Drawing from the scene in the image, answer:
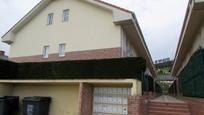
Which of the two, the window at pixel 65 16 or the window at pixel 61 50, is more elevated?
the window at pixel 65 16

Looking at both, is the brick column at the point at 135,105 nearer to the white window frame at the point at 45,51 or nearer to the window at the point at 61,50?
the window at the point at 61,50

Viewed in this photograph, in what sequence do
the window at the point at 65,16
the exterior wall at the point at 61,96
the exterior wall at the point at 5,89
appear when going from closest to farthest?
the exterior wall at the point at 61,96 → the exterior wall at the point at 5,89 → the window at the point at 65,16

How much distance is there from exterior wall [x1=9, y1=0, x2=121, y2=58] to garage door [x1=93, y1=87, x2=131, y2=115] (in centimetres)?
312

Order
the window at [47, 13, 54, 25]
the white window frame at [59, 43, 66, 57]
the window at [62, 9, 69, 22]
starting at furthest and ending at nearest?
the window at [47, 13, 54, 25], the window at [62, 9, 69, 22], the white window frame at [59, 43, 66, 57]

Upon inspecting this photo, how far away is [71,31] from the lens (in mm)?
14086

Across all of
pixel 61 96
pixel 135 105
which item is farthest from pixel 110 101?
pixel 61 96

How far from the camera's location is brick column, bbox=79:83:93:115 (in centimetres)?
965

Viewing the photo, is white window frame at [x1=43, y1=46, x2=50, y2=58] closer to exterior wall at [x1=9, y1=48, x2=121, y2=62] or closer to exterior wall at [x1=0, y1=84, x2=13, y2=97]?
exterior wall at [x1=9, y1=48, x2=121, y2=62]

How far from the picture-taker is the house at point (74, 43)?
1015 cm

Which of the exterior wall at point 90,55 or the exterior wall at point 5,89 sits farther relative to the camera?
the exterior wall at point 5,89

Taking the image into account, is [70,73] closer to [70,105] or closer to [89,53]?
[70,105]

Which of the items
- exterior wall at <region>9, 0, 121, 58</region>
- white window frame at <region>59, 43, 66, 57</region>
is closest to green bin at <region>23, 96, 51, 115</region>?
white window frame at <region>59, 43, 66, 57</region>

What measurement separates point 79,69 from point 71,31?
4.62 metres

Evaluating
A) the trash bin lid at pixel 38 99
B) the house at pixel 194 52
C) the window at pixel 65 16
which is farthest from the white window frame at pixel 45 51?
the house at pixel 194 52
